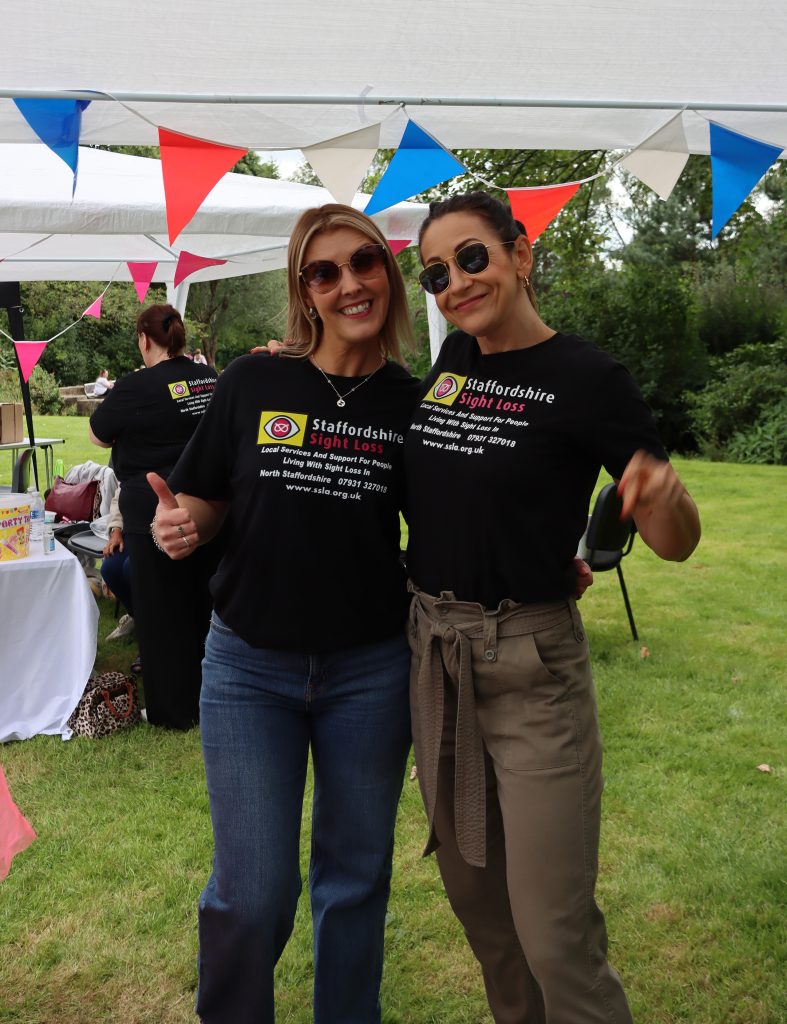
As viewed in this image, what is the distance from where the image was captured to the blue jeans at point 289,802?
1.94 metres

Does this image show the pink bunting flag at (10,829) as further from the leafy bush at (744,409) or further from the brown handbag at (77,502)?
the leafy bush at (744,409)

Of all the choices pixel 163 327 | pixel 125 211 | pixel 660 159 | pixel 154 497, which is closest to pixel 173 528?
pixel 660 159

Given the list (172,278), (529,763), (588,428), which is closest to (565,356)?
(588,428)

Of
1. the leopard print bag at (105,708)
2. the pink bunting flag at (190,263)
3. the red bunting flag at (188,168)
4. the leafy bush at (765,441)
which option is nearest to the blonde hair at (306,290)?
the red bunting flag at (188,168)

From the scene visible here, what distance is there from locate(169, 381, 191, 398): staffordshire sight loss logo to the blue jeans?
2.72m

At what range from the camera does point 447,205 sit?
198 centimetres

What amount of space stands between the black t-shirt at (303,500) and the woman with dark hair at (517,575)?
80 mm

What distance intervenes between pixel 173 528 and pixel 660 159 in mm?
2109

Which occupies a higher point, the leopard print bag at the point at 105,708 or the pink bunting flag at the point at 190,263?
the pink bunting flag at the point at 190,263

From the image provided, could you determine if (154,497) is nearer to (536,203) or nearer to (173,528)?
(536,203)

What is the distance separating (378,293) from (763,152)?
5.21 ft

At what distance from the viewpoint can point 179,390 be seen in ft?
15.0

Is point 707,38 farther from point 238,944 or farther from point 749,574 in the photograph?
point 749,574

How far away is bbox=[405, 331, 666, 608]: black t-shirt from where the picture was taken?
1779 mm
